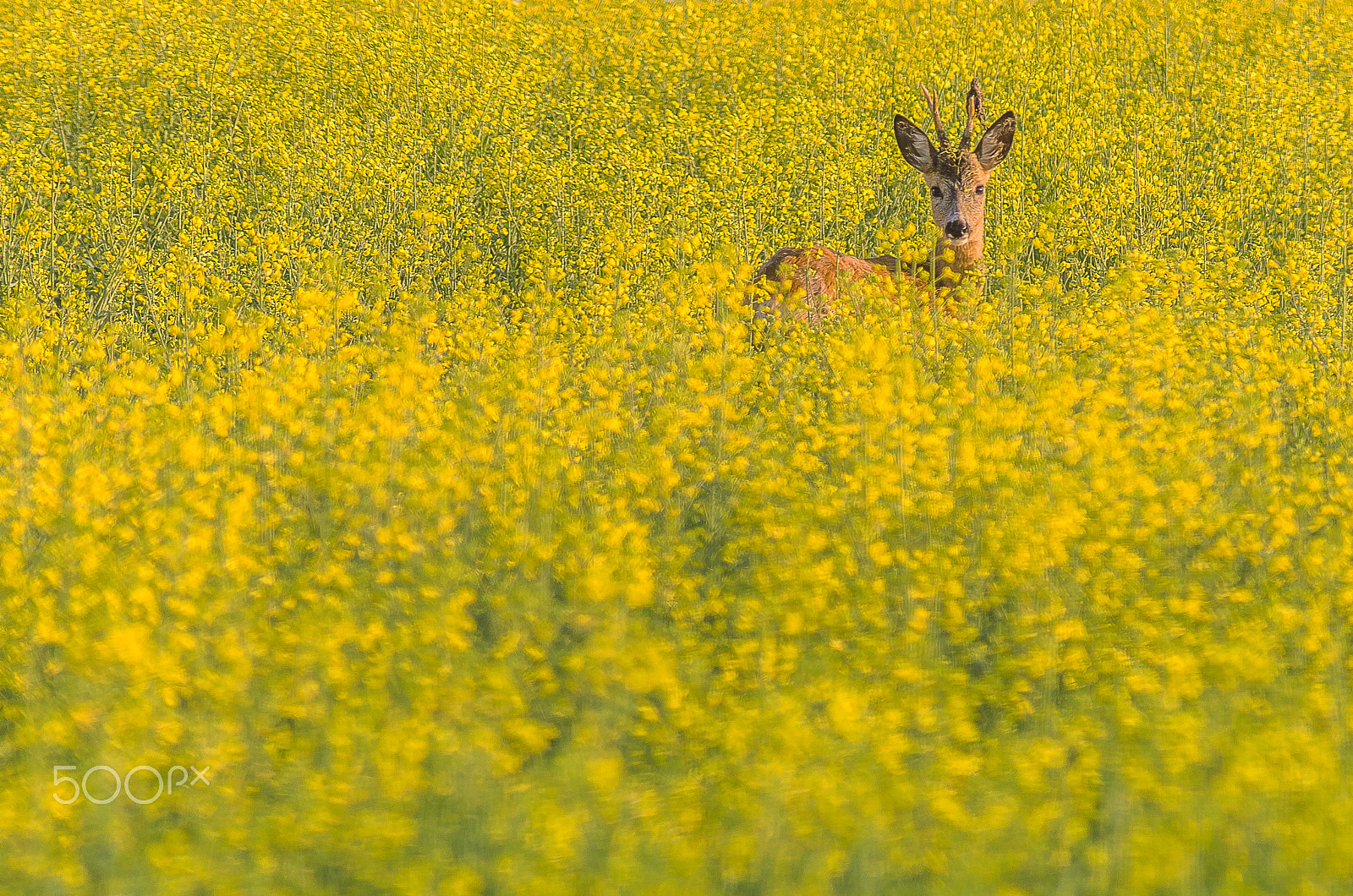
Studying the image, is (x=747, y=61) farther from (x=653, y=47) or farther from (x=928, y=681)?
(x=928, y=681)

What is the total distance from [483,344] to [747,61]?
11.0 metres

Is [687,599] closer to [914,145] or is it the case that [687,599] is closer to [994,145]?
[914,145]

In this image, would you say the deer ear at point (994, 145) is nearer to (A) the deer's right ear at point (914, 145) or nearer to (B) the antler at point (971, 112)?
(B) the antler at point (971, 112)

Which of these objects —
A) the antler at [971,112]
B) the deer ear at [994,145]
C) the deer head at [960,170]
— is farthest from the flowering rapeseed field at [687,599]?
the antler at [971,112]

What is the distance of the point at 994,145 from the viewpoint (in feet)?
34.0

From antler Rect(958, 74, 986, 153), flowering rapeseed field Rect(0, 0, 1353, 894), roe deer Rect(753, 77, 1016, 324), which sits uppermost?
antler Rect(958, 74, 986, 153)

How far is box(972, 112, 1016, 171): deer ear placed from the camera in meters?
10.2

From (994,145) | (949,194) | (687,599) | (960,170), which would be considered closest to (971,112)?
(994,145)

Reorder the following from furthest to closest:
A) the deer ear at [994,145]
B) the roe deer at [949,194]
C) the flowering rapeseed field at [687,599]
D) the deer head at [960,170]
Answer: the deer ear at [994,145]
the deer head at [960,170]
the roe deer at [949,194]
the flowering rapeseed field at [687,599]

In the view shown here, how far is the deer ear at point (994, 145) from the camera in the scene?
33.6ft

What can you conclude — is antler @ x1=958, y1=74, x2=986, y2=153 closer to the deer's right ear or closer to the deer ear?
the deer ear

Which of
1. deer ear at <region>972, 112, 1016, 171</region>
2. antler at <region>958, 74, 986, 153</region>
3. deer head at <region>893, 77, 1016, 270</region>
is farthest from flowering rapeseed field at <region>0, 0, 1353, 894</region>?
antler at <region>958, 74, 986, 153</region>

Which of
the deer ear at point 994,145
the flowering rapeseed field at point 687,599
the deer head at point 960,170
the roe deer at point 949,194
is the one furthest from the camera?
the deer ear at point 994,145

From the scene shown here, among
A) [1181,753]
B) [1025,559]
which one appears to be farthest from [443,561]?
[1181,753]
